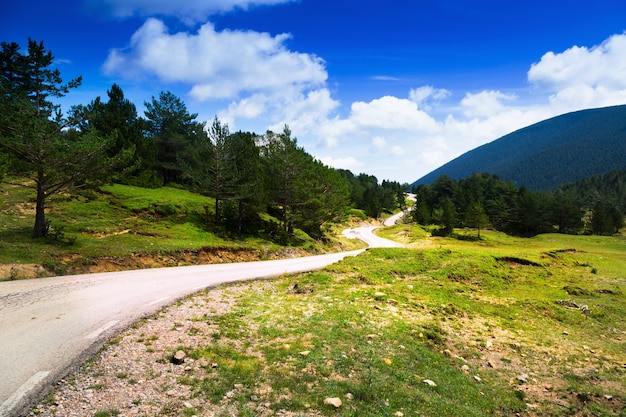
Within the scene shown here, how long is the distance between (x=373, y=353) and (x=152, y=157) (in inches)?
2028

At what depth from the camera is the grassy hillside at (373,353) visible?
6.96 meters

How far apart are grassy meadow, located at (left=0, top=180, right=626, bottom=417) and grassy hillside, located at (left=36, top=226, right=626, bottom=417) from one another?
0.05 metres

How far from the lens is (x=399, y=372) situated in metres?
8.83

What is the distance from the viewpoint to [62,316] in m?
Result: 10.3

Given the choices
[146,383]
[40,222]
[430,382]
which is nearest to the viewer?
[146,383]

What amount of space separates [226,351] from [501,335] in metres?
11.5

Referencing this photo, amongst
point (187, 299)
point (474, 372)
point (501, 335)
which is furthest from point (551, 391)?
point (187, 299)

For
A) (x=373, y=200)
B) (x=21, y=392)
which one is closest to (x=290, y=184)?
(x=21, y=392)

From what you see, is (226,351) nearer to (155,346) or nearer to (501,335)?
(155,346)

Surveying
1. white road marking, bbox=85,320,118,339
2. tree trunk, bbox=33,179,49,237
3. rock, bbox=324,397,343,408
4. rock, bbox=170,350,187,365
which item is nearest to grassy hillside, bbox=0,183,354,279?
tree trunk, bbox=33,179,49,237

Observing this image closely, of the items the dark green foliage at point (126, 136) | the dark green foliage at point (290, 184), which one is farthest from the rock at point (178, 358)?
the dark green foliage at point (126, 136)

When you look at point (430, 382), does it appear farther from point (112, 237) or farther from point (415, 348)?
point (112, 237)

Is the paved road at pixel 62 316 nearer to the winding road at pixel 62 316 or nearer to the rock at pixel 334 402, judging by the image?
the winding road at pixel 62 316

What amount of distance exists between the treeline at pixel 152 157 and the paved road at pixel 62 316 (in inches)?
327
